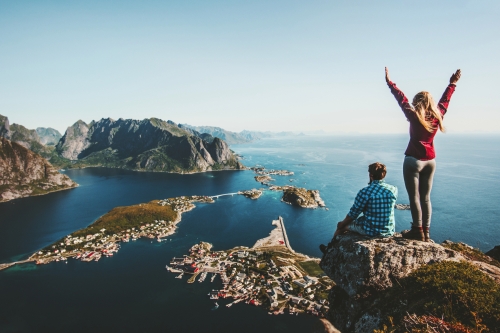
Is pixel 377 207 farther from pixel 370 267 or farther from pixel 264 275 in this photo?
pixel 264 275

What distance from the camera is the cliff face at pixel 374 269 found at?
6.97m

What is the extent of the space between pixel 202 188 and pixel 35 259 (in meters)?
103

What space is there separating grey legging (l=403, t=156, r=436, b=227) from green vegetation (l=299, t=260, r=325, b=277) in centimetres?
6207

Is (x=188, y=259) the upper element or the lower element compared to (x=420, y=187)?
lower

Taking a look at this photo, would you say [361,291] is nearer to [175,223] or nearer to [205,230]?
[205,230]

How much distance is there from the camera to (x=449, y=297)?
19.4ft

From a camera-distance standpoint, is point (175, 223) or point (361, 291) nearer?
point (361, 291)

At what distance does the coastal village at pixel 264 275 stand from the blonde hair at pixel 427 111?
154 feet

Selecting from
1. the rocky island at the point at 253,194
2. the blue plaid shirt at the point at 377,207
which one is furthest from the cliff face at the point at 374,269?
the rocky island at the point at 253,194

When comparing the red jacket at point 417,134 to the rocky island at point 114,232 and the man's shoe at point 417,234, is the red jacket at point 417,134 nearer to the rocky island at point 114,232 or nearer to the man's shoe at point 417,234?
the man's shoe at point 417,234

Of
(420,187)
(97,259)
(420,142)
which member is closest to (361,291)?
(420,187)

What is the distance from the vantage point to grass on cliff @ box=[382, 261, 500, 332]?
5.38m

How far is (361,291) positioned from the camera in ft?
24.3

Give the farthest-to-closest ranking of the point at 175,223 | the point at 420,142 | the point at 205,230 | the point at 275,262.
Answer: the point at 175,223 → the point at 205,230 → the point at 275,262 → the point at 420,142
